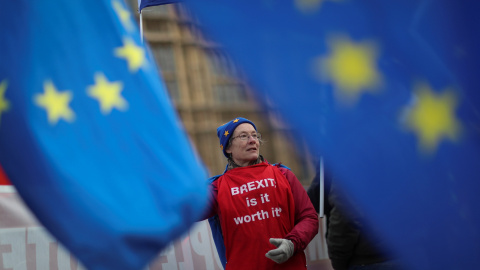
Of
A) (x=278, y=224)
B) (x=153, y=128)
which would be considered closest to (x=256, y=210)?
(x=278, y=224)

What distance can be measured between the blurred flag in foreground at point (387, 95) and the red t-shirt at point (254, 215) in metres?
1.69

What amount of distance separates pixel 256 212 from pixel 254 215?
18 mm

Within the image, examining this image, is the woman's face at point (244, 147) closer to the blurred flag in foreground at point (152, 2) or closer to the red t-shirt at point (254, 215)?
the red t-shirt at point (254, 215)

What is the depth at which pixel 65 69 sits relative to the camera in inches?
68.2

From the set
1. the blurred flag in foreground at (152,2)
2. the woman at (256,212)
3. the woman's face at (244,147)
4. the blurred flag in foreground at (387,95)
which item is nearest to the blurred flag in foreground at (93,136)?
the blurred flag in foreground at (387,95)

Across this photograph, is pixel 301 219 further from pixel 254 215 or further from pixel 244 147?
pixel 244 147

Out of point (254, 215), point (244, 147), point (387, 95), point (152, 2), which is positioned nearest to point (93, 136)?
point (387, 95)

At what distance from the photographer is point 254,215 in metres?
3.11

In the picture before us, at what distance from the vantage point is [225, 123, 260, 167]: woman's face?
333cm

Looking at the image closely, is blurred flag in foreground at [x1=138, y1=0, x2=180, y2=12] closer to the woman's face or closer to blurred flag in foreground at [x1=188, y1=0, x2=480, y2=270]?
the woman's face

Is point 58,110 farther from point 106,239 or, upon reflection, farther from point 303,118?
point 303,118

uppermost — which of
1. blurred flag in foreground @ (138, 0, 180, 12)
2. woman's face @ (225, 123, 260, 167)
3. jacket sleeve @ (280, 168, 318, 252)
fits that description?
blurred flag in foreground @ (138, 0, 180, 12)

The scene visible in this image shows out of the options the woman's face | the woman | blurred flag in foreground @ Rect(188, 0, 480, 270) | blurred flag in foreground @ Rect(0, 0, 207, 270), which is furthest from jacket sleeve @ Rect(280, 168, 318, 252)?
blurred flag in foreground @ Rect(188, 0, 480, 270)

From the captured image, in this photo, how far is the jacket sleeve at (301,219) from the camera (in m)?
3.04
